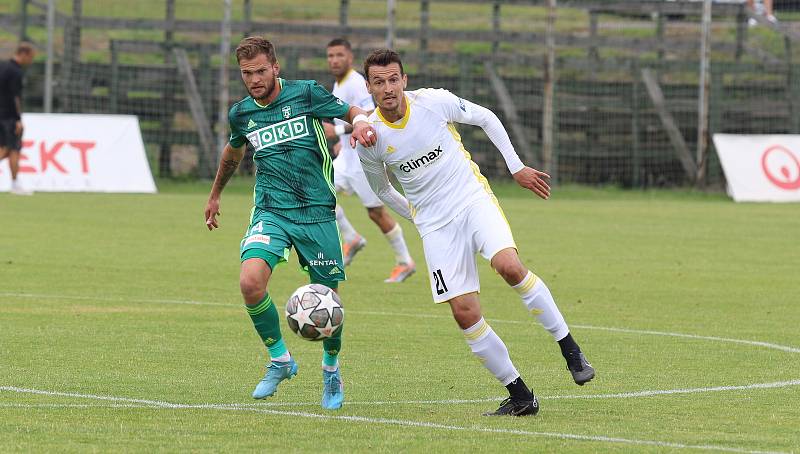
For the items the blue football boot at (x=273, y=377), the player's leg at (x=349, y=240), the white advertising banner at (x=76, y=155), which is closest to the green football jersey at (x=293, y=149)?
the blue football boot at (x=273, y=377)

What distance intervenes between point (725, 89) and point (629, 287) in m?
17.3

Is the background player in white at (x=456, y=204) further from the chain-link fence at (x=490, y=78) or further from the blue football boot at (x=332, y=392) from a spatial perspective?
the chain-link fence at (x=490, y=78)

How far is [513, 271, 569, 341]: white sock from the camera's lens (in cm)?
848

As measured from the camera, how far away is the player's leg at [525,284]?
8.42m

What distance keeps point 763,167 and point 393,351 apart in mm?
19706

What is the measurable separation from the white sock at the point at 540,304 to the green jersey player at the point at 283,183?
110cm

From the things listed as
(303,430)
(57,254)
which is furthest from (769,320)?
(57,254)

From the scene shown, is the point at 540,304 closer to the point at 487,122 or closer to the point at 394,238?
the point at 487,122

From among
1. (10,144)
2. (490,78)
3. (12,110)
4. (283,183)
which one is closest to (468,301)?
(283,183)

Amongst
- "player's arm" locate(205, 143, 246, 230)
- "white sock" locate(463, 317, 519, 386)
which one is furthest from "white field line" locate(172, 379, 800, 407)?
"player's arm" locate(205, 143, 246, 230)

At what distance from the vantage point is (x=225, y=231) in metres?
21.2

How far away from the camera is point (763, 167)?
95.5 feet

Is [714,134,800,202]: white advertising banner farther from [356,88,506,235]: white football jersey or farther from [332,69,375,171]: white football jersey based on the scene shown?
[356,88,506,235]: white football jersey

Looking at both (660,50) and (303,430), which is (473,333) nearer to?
(303,430)
